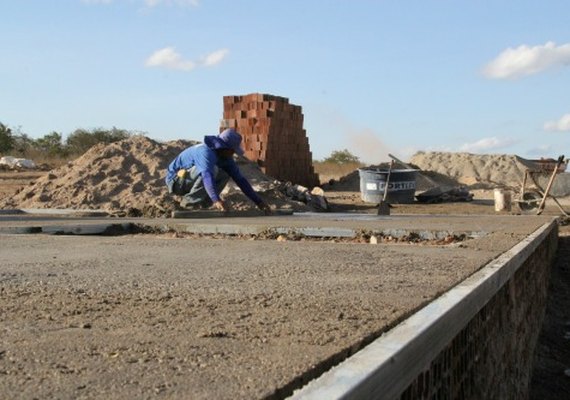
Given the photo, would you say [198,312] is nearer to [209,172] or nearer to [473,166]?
[209,172]

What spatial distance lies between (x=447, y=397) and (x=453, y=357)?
0.16 metres

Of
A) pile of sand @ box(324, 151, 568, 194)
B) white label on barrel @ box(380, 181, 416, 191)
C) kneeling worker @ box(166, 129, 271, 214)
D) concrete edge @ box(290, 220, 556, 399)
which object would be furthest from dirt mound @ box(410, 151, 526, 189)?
concrete edge @ box(290, 220, 556, 399)

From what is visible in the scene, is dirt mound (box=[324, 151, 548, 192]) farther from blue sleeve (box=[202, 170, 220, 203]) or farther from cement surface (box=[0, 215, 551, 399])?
cement surface (box=[0, 215, 551, 399])

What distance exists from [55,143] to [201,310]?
46334 millimetres

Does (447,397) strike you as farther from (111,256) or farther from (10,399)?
(111,256)

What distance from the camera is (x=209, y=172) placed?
380 inches

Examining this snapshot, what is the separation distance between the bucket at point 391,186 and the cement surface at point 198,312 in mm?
16038

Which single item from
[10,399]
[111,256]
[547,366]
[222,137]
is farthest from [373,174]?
[10,399]

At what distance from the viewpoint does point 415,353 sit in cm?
232

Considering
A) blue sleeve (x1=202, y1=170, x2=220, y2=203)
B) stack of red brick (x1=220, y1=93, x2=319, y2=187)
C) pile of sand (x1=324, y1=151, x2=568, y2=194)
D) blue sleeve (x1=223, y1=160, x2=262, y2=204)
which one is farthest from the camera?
pile of sand (x1=324, y1=151, x2=568, y2=194)

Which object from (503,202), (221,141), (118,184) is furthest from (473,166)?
(221,141)

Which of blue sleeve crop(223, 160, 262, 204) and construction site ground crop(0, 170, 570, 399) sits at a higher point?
blue sleeve crop(223, 160, 262, 204)

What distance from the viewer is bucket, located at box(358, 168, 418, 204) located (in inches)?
853

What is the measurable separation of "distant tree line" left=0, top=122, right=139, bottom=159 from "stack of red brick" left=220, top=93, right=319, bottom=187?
71.4 ft
